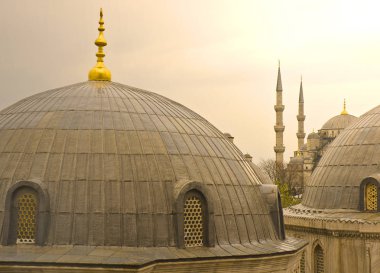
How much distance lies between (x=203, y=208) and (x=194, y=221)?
1.19ft

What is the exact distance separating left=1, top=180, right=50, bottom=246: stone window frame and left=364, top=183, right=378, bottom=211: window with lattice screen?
14.1m

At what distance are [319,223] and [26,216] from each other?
13.1 m

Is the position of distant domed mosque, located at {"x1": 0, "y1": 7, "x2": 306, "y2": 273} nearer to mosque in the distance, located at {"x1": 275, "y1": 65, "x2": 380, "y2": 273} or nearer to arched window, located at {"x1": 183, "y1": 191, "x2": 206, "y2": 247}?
arched window, located at {"x1": 183, "y1": 191, "x2": 206, "y2": 247}

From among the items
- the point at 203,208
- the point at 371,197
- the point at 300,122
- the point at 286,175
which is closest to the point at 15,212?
the point at 203,208

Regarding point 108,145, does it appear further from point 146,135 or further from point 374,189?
point 374,189

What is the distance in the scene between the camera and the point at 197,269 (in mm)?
16500

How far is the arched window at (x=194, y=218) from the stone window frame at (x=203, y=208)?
0.03 meters

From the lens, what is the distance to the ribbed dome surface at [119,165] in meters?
16.5

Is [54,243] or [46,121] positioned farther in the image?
[46,121]

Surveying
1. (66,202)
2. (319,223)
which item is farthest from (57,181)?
(319,223)

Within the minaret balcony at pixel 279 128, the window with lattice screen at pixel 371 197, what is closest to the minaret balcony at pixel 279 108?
the minaret balcony at pixel 279 128

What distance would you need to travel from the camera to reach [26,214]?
53.9ft

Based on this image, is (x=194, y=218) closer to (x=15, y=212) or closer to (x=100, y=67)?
(x=15, y=212)

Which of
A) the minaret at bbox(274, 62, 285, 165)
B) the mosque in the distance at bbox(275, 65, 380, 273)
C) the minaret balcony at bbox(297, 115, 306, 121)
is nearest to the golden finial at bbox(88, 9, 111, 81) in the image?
the mosque in the distance at bbox(275, 65, 380, 273)
